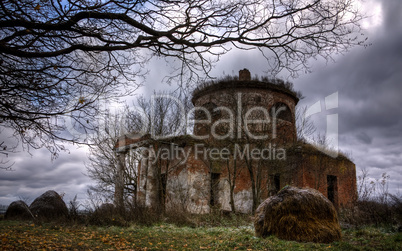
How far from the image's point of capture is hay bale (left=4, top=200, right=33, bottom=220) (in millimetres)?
15133

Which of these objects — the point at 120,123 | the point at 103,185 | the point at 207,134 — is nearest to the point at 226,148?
the point at 207,134

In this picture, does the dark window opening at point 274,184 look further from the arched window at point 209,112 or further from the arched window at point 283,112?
the arched window at point 209,112

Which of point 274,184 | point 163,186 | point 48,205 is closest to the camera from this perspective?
point 48,205

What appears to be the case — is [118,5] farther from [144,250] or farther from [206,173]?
[206,173]

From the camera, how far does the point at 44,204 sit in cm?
1492

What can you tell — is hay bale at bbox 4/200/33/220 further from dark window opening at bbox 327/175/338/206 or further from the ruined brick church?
dark window opening at bbox 327/175/338/206

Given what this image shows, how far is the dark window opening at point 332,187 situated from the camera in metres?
20.1

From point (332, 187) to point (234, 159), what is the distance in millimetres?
8824

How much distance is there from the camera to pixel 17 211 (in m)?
15.5

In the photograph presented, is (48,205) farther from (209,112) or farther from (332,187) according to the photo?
(332,187)

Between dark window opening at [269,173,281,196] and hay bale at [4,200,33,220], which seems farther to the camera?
dark window opening at [269,173,281,196]

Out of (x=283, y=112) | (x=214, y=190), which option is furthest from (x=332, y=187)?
(x=214, y=190)

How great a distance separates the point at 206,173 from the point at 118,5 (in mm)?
14064

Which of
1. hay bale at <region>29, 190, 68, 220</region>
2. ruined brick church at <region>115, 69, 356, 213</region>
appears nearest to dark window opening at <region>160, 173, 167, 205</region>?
ruined brick church at <region>115, 69, 356, 213</region>
